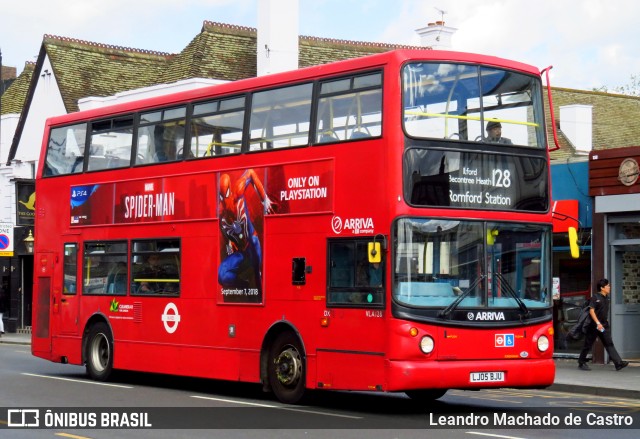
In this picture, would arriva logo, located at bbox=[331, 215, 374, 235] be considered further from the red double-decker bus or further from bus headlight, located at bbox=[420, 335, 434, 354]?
bus headlight, located at bbox=[420, 335, 434, 354]

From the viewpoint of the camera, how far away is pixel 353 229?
52.0 feet

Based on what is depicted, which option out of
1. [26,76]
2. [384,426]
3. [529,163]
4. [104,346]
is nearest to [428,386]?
[384,426]

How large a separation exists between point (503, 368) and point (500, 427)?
1273 millimetres

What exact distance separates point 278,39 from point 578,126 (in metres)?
10.3

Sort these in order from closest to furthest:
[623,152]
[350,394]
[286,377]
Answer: [286,377]
[350,394]
[623,152]

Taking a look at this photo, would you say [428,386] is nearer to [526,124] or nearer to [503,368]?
[503,368]

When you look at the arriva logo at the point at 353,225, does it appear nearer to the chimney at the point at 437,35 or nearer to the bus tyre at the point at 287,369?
the bus tyre at the point at 287,369

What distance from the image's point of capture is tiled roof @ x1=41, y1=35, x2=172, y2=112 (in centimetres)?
4597

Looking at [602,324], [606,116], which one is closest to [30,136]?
[606,116]

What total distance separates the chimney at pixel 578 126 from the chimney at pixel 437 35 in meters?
8.84

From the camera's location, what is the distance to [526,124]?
16.2 m

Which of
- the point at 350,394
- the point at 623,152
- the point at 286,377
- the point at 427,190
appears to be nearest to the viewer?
the point at 427,190

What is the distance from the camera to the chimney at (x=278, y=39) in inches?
1582

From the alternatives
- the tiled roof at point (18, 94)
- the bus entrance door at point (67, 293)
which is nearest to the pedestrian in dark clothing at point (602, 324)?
the bus entrance door at point (67, 293)
